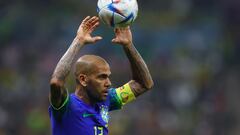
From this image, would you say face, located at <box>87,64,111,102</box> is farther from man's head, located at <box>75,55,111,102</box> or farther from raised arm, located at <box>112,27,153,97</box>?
raised arm, located at <box>112,27,153,97</box>

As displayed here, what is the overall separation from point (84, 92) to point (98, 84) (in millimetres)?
173

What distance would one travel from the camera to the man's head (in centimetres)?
753

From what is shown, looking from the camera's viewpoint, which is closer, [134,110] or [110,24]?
[110,24]

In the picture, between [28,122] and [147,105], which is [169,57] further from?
[28,122]

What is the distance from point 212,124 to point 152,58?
2.28 m

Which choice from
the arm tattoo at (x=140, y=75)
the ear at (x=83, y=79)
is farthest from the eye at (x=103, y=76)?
the arm tattoo at (x=140, y=75)

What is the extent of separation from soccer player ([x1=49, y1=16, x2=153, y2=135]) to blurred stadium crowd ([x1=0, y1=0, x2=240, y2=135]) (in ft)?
22.7

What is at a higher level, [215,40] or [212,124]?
[215,40]

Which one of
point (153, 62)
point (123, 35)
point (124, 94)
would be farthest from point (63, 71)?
point (153, 62)

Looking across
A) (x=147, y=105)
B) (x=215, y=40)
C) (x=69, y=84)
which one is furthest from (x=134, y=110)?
(x=215, y=40)

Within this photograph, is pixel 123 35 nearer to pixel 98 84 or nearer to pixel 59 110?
pixel 98 84

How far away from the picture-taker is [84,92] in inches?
300

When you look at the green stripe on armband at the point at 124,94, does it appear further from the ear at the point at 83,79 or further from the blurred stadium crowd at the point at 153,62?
the blurred stadium crowd at the point at 153,62

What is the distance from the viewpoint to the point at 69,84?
1530 centimetres
